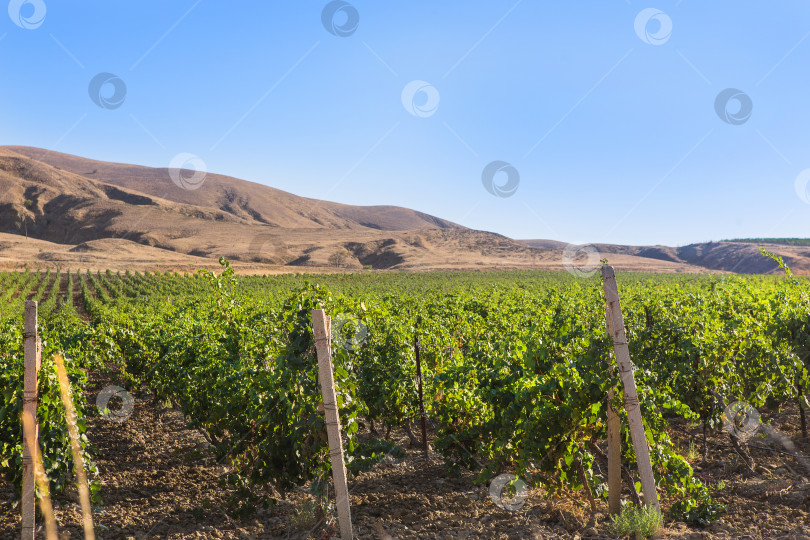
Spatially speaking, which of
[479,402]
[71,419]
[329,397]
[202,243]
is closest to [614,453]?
[479,402]

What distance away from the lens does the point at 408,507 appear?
5176 millimetres

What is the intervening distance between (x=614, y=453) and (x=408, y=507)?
2.30 meters

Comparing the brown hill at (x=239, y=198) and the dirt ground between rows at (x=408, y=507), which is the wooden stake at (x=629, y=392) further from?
the brown hill at (x=239, y=198)

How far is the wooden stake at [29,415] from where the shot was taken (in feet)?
11.9

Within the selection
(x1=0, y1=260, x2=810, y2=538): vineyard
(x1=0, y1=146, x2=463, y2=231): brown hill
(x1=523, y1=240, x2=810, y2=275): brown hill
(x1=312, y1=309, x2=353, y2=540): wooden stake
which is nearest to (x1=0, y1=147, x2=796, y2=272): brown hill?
(x1=523, y1=240, x2=810, y2=275): brown hill

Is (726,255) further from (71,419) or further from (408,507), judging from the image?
(71,419)

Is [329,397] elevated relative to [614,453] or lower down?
elevated

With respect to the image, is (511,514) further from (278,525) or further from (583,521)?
(278,525)

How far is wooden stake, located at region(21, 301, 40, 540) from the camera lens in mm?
3639

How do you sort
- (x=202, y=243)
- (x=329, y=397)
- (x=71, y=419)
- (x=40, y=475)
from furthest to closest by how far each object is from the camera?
(x=202, y=243), (x=71, y=419), (x=40, y=475), (x=329, y=397)

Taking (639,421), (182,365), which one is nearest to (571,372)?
(639,421)

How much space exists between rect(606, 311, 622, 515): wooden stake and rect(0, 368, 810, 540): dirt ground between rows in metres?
0.29

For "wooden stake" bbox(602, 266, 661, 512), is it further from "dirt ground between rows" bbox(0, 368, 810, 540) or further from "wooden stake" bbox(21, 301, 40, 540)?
"wooden stake" bbox(21, 301, 40, 540)

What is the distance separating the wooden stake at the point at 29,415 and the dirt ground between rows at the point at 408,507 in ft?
2.38
